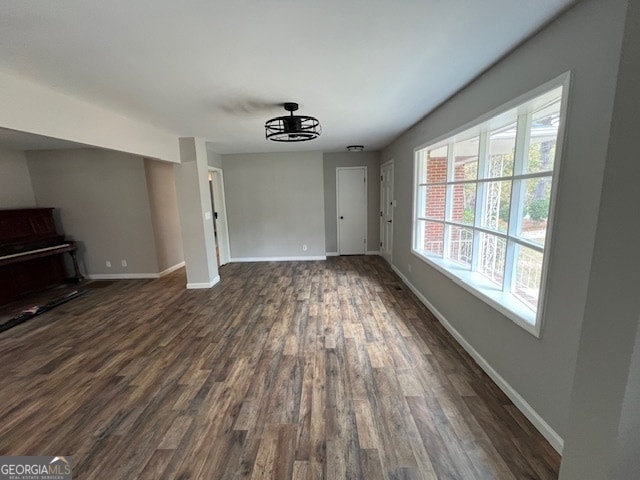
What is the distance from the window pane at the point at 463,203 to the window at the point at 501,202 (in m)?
0.01

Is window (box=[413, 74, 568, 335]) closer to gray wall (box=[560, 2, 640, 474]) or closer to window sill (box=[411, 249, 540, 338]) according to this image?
window sill (box=[411, 249, 540, 338])

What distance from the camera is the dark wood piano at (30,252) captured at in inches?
150

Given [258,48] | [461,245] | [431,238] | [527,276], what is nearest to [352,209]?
[431,238]

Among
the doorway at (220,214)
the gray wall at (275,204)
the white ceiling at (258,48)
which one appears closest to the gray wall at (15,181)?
the doorway at (220,214)

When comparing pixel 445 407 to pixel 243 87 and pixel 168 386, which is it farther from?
pixel 243 87

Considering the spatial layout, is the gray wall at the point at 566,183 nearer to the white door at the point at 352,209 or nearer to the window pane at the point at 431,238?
the window pane at the point at 431,238

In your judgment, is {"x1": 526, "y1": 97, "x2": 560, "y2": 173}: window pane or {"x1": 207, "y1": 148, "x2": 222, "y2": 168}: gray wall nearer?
{"x1": 526, "y1": 97, "x2": 560, "y2": 173}: window pane

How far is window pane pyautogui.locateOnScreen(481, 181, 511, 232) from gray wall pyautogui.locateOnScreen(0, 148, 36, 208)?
681cm

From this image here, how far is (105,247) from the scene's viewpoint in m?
4.93

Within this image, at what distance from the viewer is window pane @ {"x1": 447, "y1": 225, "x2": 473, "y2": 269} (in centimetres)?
279

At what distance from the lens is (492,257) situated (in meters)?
2.43

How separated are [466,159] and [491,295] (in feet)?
4.99

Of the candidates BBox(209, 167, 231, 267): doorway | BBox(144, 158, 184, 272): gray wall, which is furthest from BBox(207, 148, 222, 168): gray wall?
BBox(144, 158, 184, 272): gray wall

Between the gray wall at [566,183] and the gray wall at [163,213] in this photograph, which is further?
the gray wall at [163,213]
